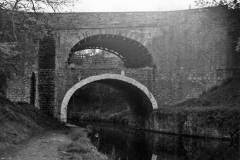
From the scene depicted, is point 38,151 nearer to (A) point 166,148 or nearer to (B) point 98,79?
(A) point 166,148

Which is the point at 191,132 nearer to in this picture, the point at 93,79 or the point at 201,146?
the point at 201,146

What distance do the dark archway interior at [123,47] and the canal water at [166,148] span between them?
187 inches

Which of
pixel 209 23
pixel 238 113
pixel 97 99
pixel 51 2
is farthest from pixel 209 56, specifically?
pixel 97 99

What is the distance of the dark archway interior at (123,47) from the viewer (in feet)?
74.2

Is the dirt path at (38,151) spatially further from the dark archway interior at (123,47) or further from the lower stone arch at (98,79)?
the dark archway interior at (123,47)

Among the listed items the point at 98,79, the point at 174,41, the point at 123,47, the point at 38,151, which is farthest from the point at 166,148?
the point at 123,47

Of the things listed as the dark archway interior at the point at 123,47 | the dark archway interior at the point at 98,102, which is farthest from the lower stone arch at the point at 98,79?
the dark archway interior at the point at 98,102

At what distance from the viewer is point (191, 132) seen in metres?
18.9

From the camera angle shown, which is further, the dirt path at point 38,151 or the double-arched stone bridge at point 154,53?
the double-arched stone bridge at point 154,53

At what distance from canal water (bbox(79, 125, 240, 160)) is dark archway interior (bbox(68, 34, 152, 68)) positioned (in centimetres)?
475

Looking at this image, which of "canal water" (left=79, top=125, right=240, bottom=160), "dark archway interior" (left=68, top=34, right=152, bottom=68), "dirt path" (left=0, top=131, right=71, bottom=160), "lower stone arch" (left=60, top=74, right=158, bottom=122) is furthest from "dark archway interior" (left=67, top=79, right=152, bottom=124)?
"dirt path" (left=0, top=131, right=71, bottom=160)

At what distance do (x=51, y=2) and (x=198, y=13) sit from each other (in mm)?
10373

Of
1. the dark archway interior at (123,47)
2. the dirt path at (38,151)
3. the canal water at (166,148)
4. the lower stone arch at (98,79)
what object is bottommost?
the canal water at (166,148)

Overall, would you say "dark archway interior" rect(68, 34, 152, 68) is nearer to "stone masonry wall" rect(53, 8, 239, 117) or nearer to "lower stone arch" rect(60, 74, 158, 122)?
"stone masonry wall" rect(53, 8, 239, 117)
